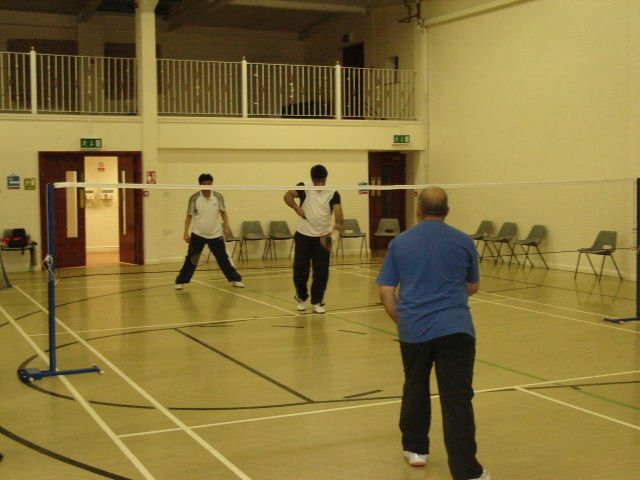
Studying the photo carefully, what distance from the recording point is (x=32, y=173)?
674 inches

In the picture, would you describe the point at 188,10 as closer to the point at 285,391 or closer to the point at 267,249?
the point at 267,249

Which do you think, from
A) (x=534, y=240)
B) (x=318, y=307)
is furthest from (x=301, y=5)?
(x=318, y=307)

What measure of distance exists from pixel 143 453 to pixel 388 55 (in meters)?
17.7

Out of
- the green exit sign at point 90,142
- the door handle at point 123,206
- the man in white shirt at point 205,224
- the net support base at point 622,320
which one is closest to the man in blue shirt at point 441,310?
the net support base at point 622,320

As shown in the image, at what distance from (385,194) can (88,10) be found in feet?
28.9

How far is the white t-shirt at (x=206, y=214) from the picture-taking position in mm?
13062

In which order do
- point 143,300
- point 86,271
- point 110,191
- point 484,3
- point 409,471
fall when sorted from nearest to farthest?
point 409,471 < point 143,300 < point 86,271 < point 484,3 < point 110,191

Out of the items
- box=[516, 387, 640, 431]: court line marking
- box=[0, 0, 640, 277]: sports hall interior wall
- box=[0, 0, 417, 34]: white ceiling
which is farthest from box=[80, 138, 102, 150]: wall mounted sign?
box=[516, 387, 640, 431]: court line marking

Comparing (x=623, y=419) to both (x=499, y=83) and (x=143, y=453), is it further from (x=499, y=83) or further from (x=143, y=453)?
(x=499, y=83)

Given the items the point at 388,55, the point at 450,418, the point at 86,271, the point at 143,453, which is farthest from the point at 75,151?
the point at 450,418

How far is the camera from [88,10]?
69.5 ft

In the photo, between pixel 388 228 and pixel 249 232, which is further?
pixel 388 228

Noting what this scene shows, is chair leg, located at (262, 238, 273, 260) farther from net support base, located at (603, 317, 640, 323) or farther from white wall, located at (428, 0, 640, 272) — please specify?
net support base, located at (603, 317, 640, 323)

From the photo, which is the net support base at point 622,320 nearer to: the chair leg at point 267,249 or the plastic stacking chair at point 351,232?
the plastic stacking chair at point 351,232
